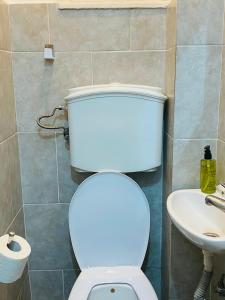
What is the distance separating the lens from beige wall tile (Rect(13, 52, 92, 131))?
4.96 ft

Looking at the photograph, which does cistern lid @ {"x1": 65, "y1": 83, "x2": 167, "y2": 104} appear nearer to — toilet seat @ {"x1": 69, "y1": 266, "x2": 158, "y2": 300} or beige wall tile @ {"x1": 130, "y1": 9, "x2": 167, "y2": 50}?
beige wall tile @ {"x1": 130, "y1": 9, "x2": 167, "y2": 50}

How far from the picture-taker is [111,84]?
1455 millimetres

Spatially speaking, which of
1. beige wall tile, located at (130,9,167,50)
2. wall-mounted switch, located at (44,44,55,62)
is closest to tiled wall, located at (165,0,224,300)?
beige wall tile, located at (130,9,167,50)

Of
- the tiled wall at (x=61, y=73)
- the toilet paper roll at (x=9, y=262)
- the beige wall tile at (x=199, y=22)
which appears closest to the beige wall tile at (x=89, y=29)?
the tiled wall at (x=61, y=73)

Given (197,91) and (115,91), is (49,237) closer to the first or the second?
(115,91)

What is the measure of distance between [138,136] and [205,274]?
65cm

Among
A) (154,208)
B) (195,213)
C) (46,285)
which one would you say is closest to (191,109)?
(195,213)

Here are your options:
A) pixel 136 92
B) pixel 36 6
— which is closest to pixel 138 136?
pixel 136 92

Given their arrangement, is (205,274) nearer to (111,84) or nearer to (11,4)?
(111,84)

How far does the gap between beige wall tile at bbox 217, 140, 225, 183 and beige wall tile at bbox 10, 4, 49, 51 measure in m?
0.94

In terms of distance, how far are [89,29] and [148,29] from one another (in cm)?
28

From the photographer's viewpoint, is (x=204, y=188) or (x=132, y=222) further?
(x=132, y=222)

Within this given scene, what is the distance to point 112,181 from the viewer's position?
1479mm

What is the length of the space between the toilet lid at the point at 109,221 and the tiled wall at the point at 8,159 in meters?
0.28
